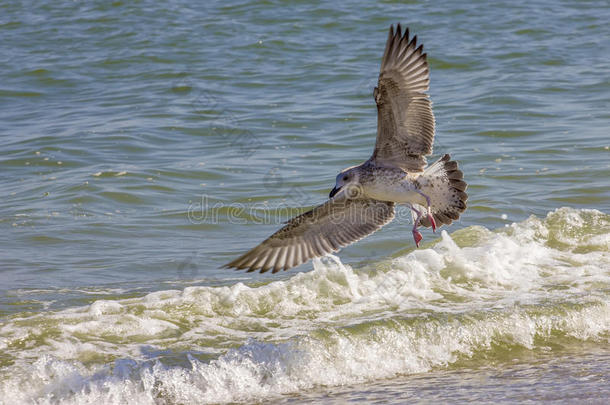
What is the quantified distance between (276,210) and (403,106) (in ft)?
8.89

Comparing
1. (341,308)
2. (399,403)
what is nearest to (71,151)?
(341,308)

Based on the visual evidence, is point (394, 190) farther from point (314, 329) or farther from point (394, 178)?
point (314, 329)

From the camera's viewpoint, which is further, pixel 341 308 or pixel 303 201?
pixel 303 201

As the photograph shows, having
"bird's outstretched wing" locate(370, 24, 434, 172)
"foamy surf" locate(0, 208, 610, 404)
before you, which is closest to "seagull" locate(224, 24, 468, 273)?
"bird's outstretched wing" locate(370, 24, 434, 172)

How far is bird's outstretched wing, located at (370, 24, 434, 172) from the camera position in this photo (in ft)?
17.0

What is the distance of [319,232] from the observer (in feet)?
18.2

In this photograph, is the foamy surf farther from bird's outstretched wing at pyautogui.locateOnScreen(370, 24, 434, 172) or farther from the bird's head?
bird's outstretched wing at pyautogui.locateOnScreen(370, 24, 434, 172)

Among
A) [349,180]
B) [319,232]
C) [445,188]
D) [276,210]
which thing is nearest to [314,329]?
[319,232]

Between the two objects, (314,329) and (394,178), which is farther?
(394,178)

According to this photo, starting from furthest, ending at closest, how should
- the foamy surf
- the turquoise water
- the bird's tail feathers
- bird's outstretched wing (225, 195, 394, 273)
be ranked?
the bird's tail feathers < bird's outstretched wing (225, 195, 394, 273) < the turquoise water < the foamy surf

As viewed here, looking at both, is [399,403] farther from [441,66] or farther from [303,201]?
[441,66]

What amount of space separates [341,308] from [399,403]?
1418 millimetres

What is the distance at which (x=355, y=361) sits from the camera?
468cm

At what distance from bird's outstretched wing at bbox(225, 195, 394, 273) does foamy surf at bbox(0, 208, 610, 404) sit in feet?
1.13
